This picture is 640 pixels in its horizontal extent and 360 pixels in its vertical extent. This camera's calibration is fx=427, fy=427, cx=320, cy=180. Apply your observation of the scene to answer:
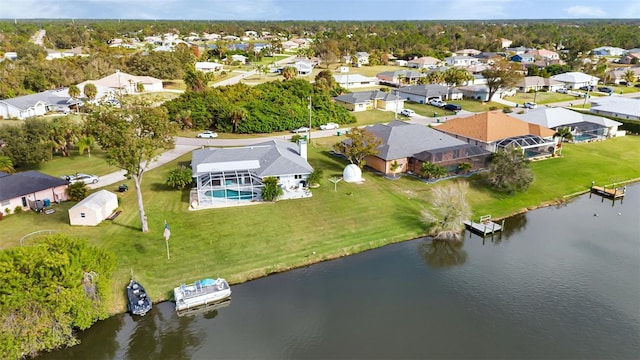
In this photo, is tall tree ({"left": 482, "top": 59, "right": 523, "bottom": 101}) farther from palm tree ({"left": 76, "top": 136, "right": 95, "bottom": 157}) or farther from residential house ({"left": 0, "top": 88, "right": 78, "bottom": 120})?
residential house ({"left": 0, "top": 88, "right": 78, "bottom": 120})

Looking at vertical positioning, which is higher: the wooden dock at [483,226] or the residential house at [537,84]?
the residential house at [537,84]

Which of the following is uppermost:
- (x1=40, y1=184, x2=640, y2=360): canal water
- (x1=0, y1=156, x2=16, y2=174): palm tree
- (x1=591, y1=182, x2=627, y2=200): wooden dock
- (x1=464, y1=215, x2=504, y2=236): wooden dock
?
(x1=0, y1=156, x2=16, y2=174): palm tree

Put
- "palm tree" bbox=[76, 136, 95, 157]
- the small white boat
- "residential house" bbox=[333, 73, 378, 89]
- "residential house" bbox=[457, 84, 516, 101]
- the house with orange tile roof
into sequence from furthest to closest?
"residential house" bbox=[333, 73, 378, 89], "residential house" bbox=[457, 84, 516, 101], the house with orange tile roof, "palm tree" bbox=[76, 136, 95, 157], the small white boat

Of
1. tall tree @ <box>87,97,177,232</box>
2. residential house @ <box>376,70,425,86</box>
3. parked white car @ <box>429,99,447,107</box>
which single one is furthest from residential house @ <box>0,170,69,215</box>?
residential house @ <box>376,70,425,86</box>

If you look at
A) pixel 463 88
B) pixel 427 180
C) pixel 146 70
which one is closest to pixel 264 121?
pixel 427 180

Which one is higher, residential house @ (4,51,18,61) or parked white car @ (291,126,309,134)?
residential house @ (4,51,18,61)

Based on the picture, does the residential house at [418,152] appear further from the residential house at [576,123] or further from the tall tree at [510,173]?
the residential house at [576,123]

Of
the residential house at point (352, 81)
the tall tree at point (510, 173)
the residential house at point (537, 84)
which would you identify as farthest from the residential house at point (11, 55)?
the residential house at point (537, 84)
